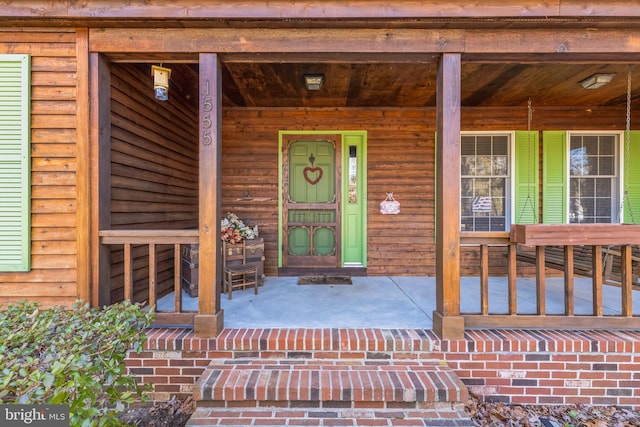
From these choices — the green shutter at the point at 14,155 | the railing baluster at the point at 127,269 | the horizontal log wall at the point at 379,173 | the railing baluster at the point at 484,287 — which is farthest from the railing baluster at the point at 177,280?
the railing baluster at the point at 484,287

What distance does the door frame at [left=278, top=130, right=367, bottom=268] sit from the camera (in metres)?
4.44

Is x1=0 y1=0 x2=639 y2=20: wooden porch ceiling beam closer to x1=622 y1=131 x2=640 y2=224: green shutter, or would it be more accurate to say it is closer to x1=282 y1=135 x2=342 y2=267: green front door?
x1=282 y1=135 x2=342 y2=267: green front door

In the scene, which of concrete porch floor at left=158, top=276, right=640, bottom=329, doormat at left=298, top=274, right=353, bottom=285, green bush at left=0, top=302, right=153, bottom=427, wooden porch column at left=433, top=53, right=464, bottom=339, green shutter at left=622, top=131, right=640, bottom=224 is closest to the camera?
green bush at left=0, top=302, right=153, bottom=427

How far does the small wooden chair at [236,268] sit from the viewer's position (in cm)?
339

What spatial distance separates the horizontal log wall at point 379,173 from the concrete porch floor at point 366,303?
0.48m

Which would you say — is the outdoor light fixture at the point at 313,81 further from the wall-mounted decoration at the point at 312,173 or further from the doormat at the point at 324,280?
the doormat at the point at 324,280

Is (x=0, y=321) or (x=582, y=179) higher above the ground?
(x=582, y=179)

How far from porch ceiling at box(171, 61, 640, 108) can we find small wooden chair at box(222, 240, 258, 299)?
5.92ft

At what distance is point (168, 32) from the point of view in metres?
2.33

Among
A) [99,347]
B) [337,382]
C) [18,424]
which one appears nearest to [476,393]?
[337,382]

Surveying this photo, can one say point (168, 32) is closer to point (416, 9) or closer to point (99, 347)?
point (416, 9)

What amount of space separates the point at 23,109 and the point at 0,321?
1.61 meters

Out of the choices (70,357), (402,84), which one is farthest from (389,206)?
(70,357)

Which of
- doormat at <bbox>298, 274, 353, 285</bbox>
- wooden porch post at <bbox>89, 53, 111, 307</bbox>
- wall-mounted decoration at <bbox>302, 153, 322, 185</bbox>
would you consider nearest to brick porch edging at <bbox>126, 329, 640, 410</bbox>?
wooden porch post at <bbox>89, 53, 111, 307</bbox>
